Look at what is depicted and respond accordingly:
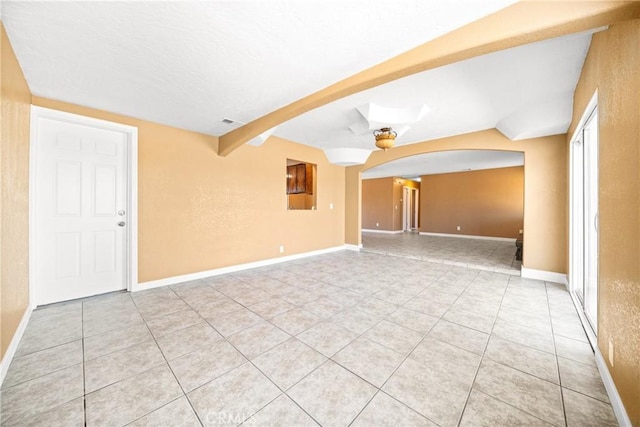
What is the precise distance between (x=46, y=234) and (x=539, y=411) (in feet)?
15.4

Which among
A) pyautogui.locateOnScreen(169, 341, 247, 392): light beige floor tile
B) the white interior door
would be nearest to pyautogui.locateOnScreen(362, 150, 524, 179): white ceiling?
pyautogui.locateOnScreen(169, 341, 247, 392): light beige floor tile

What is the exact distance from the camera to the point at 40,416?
1261 mm

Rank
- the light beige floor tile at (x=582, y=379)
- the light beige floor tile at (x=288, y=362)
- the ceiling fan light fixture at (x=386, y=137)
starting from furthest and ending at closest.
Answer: the ceiling fan light fixture at (x=386, y=137)
the light beige floor tile at (x=288, y=362)
the light beige floor tile at (x=582, y=379)

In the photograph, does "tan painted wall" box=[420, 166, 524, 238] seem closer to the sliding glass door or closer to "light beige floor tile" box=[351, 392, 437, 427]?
the sliding glass door

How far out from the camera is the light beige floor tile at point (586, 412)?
123 cm

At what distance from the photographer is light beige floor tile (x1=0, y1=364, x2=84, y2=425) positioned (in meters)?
1.27

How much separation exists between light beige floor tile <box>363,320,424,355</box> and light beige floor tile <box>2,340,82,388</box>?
91.0 inches

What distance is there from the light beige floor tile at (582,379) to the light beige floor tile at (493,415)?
0.51m

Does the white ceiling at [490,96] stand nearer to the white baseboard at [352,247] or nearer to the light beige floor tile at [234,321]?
the light beige floor tile at [234,321]

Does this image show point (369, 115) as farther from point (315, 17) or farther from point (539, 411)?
A: point (539, 411)

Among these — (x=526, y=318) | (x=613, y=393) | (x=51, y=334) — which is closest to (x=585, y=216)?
(x=526, y=318)

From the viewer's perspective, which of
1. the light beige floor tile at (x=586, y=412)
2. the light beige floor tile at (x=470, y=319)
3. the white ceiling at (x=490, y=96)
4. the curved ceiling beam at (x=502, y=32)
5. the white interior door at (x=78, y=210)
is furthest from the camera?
the white interior door at (x=78, y=210)

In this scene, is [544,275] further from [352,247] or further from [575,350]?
[352,247]

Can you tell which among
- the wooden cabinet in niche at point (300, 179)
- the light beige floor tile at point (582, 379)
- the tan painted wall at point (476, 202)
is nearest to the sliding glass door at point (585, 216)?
the light beige floor tile at point (582, 379)
